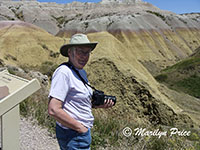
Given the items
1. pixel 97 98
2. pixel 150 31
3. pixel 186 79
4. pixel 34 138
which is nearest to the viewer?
pixel 97 98

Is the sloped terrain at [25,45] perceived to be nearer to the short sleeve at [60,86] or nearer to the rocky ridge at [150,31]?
the short sleeve at [60,86]

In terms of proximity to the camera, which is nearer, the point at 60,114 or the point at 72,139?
the point at 60,114

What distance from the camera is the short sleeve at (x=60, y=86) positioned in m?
1.95

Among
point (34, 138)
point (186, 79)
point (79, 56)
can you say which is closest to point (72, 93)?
point (79, 56)

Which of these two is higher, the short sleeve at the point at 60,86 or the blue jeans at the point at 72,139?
the short sleeve at the point at 60,86

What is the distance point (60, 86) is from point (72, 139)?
19.2 inches

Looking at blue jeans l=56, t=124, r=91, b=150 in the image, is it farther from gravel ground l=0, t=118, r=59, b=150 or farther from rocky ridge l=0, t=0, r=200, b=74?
rocky ridge l=0, t=0, r=200, b=74

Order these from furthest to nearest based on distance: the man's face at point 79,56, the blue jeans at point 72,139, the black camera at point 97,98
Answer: the black camera at point 97,98 < the man's face at point 79,56 < the blue jeans at point 72,139

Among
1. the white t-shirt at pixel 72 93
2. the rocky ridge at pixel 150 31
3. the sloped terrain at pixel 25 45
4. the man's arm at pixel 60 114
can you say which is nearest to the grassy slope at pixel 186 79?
the rocky ridge at pixel 150 31

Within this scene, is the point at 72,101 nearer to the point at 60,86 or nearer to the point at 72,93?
the point at 72,93

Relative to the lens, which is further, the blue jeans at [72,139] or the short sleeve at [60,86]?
the blue jeans at [72,139]

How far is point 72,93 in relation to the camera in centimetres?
205

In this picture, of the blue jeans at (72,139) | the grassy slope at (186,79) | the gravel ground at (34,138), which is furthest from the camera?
Result: the grassy slope at (186,79)

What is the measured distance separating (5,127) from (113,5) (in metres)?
87.6
